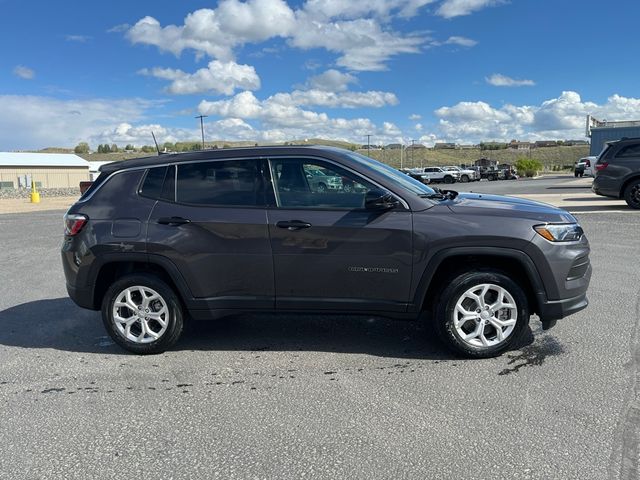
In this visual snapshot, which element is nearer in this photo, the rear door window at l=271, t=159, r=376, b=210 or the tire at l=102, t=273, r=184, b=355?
the rear door window at l=271, t=159, r=376, b=210

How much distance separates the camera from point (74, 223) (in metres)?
4.67

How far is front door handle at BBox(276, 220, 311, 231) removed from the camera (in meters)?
4.27

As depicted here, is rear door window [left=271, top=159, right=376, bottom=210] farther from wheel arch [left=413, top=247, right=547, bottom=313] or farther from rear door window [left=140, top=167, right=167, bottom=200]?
rear door window [left=140, top=167, right=167, bottom=200]

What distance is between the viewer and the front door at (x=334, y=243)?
4211mm

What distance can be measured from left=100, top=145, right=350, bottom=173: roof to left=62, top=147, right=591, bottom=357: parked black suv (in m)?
0.01

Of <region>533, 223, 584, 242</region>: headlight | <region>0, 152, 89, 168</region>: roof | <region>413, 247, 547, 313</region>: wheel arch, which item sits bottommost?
<region>413, 247, 547, 313</region>: wheel arch

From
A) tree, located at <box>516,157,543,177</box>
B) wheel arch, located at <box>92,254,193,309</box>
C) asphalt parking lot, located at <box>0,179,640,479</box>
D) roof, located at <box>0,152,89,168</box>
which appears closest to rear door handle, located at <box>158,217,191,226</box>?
wheel arch, located at <box>92,254,193,309</box>

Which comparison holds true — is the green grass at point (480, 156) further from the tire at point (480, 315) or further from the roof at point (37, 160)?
the tire at point (480, 315)

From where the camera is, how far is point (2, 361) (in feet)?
15.1

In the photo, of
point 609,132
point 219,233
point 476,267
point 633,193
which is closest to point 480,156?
point 609,132

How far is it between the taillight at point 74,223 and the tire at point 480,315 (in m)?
3.16

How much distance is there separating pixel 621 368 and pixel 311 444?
257 centimetres

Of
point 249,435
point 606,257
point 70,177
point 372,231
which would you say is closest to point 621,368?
point 372,231

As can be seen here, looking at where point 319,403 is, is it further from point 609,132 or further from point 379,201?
point 609,132
